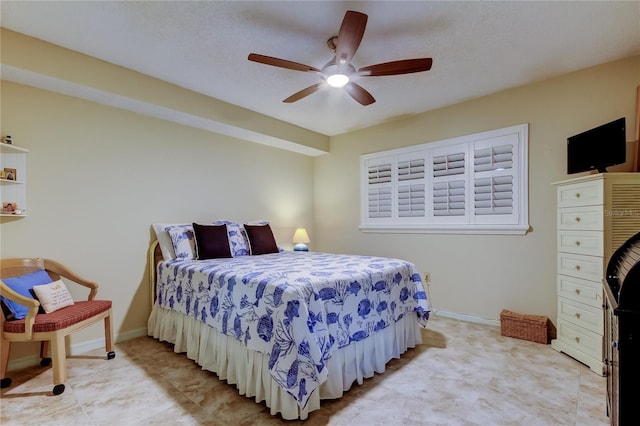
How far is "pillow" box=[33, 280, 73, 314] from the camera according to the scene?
227 cm

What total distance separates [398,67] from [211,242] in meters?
2.37

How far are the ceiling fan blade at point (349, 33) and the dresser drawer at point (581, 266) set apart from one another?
2.43 m

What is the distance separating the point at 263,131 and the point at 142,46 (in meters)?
1.71

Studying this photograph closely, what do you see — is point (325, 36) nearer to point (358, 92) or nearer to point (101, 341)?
point (358, 92)

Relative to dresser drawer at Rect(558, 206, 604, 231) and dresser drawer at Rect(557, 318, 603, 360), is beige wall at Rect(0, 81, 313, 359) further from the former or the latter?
dresser drawer at Rect(557, 318, 603, 360)

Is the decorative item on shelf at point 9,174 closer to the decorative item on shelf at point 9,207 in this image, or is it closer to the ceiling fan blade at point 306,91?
the decorative item on shelf at point 9,207

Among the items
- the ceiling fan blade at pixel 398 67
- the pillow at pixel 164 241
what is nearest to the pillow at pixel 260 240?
the pillow at pixel 164 241

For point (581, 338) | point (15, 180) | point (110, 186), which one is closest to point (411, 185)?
point (581, 338)

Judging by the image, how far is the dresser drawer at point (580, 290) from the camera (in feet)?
7.84

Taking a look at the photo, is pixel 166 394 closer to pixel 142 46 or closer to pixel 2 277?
pixel 2 277

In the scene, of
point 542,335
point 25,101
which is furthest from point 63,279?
point 542,335

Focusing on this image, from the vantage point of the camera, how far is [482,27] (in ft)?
7.27

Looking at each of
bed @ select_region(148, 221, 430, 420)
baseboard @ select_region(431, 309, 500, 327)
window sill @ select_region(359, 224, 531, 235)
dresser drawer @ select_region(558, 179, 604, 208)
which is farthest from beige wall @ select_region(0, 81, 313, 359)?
dresser drawer @ select_region(558, 179, 604, 208)

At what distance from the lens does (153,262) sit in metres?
3.21
